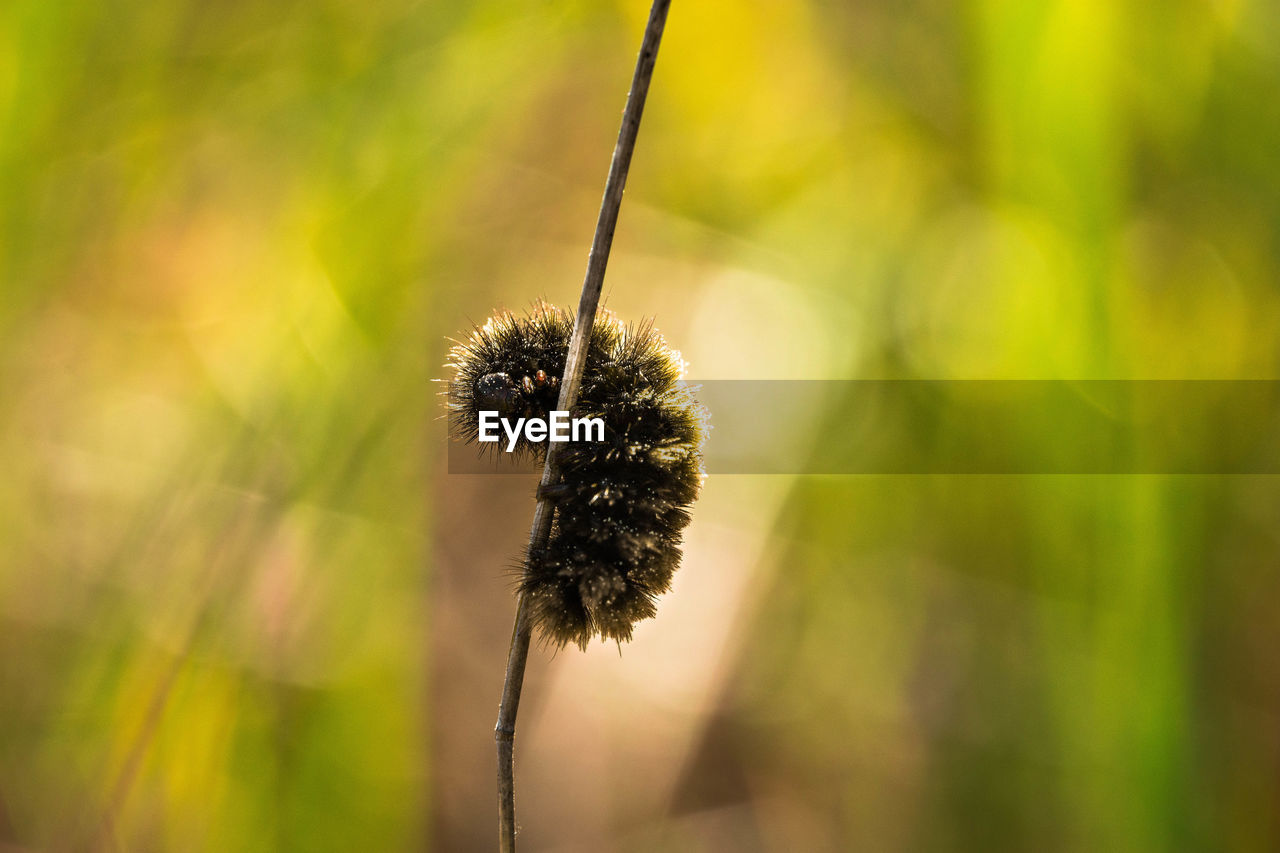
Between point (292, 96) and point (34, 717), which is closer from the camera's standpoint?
point (34, 717)

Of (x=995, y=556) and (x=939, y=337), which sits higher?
(x=939, y=337)

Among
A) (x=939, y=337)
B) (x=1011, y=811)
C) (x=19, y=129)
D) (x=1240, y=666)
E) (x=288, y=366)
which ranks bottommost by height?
(x=1011, y=811)

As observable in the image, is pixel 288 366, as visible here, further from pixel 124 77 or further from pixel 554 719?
pixel 554 719

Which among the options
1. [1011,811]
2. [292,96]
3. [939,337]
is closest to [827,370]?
[939,337]
